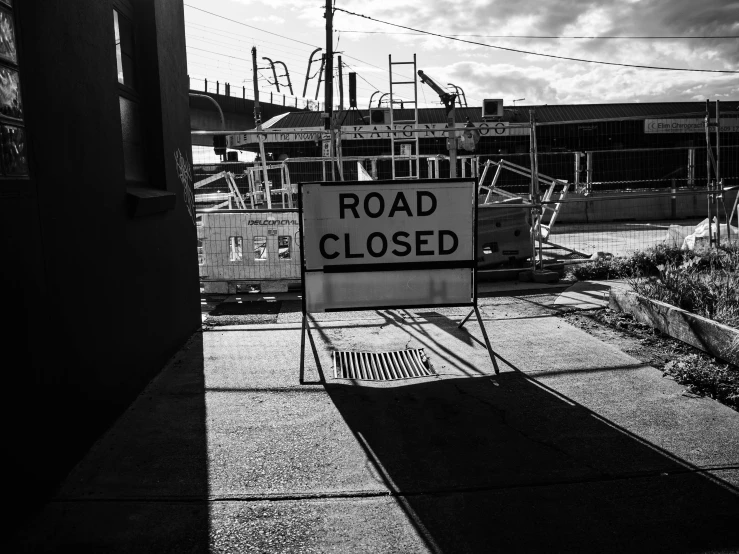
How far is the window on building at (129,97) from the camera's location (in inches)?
235

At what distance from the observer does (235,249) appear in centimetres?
1068

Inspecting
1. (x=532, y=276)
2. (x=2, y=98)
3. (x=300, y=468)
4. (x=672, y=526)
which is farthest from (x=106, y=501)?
(x=532, y=276)

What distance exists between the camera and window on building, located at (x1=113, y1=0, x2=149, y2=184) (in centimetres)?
598

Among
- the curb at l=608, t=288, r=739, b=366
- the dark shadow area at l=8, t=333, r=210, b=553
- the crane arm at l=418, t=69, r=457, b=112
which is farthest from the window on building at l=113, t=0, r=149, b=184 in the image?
the crane arm at l=418, t=69, r=457, b=112

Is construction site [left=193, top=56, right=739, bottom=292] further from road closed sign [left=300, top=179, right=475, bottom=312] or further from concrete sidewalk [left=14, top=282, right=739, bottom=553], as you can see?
concrete sidewalk [left=14, top=282, right=739, bottom=553]

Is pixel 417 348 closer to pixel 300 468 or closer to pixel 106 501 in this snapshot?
pixel 300 468

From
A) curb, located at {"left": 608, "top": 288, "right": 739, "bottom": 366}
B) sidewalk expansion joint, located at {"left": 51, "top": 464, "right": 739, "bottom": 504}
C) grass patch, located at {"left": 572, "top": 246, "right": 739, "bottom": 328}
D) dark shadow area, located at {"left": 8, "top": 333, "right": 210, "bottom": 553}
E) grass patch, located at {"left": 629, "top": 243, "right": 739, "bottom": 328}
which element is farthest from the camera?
grass patch, located at {"left": 572, "top": 246, "right": 739, "bottom": 328}

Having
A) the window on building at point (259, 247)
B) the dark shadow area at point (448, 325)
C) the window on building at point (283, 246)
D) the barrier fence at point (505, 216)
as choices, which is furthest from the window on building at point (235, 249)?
the dark shadow area at point (448, 325)

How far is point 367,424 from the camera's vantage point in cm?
488

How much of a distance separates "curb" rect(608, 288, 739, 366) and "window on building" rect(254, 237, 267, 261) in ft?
16.9

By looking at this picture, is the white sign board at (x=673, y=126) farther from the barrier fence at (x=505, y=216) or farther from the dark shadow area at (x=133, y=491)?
the dark shadow area at (x=133, y=491)

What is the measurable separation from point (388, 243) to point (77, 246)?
8.96 ft

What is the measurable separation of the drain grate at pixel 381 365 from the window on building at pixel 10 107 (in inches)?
127

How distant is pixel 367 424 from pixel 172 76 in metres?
4.26
